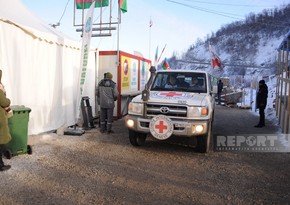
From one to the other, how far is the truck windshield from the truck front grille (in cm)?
109

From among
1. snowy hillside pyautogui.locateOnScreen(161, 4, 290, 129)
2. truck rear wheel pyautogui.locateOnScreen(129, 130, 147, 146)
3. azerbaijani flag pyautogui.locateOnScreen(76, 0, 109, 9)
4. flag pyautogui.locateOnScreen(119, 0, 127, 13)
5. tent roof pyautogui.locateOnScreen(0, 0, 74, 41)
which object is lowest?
truck rear wheel pyautogui.locateOnScreen(129, 130, 147, 146)

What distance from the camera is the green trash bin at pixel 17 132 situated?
19.8ft

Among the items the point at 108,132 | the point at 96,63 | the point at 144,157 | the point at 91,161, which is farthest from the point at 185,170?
the point at 96,63

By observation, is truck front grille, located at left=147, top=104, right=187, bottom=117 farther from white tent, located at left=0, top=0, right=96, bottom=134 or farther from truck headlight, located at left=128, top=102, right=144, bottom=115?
white tent, located at left=0, top=0, right=96, bottom=134

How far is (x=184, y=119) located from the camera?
6582 millimetres

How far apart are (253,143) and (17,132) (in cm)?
598

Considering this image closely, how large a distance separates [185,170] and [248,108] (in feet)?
45.8

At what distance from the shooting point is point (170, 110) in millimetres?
6652

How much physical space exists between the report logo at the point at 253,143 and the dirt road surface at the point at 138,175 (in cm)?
50

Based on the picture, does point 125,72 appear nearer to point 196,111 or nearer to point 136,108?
point 136,108

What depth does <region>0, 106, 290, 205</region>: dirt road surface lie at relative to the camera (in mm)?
4438

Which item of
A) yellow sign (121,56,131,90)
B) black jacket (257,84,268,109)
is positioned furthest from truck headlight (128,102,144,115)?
black jacket (257,84,268,109)

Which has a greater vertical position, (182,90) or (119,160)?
(182,90)

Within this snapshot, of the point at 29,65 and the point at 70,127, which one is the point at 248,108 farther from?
the point at 29,65
